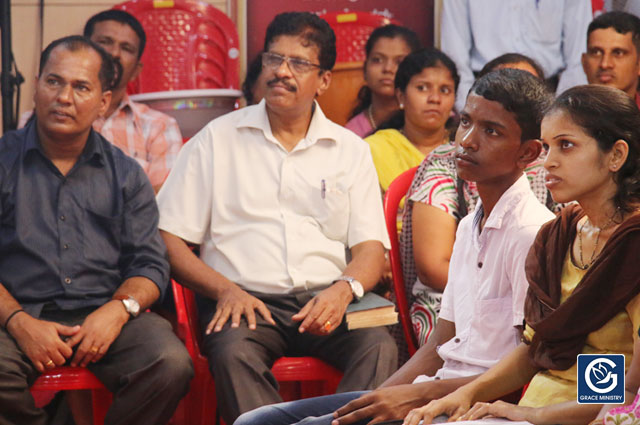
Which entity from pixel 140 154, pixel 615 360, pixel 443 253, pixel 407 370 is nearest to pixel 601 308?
pixel 615 360

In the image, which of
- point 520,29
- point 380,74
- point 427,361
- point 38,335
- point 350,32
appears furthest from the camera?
point 350,32

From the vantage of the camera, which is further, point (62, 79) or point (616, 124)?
point (62, 79)

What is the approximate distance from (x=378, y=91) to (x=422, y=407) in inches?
108

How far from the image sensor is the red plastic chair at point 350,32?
16.0ft

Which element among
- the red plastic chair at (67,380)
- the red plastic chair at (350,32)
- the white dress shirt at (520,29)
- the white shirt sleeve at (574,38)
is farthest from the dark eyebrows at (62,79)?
the white shirt sleeve at (574,38)

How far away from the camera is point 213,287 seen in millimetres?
2762

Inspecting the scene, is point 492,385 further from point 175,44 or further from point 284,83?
point 175,44

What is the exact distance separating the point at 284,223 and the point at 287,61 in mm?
616

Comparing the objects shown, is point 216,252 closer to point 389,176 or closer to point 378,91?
point 389,176

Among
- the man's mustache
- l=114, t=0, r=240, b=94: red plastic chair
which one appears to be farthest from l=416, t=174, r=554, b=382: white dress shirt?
l=114, t=0, r=240, b=94: red plastic chair

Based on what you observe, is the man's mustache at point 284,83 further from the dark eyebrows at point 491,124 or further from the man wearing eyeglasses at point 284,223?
the dark eyebrows at point 491,124
